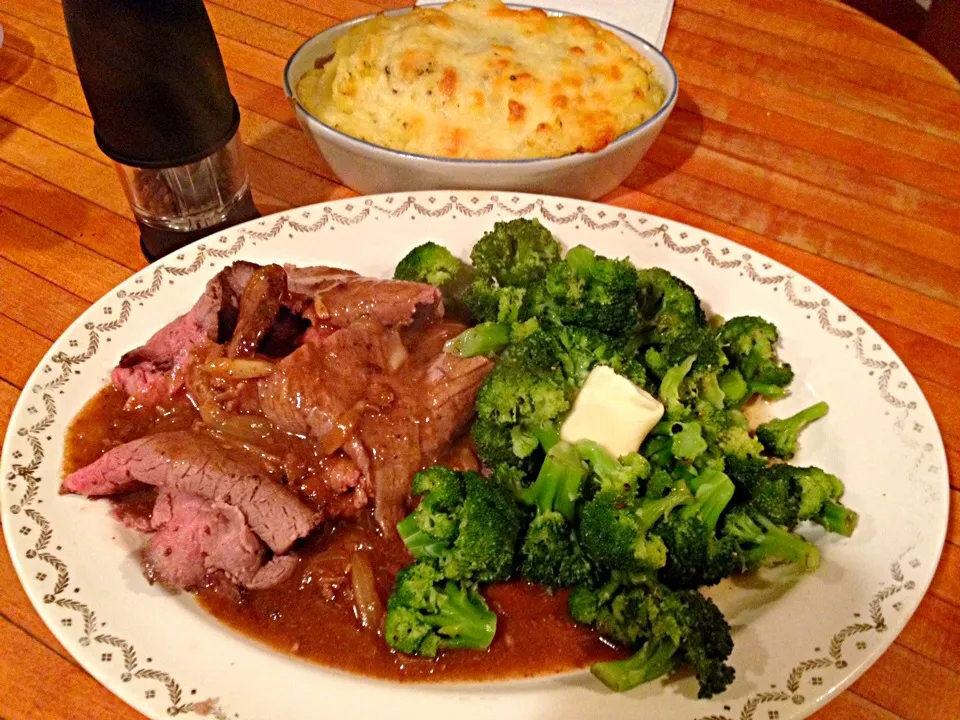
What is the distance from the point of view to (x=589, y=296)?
2.64 meters

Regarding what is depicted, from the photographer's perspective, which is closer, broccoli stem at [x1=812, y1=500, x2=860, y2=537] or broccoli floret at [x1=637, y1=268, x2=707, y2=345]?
broccoli stem at [x1=812, y1=500, x2=860, y2=537]

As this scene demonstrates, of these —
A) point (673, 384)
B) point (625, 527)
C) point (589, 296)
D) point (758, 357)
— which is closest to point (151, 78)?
point (589, 296)

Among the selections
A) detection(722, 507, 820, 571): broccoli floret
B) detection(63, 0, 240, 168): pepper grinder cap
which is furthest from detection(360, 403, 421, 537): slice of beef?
detection(63, 0, 240, 168): pepper grinder cap

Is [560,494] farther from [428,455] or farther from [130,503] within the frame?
[130,503]

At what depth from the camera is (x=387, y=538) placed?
7.84 feet

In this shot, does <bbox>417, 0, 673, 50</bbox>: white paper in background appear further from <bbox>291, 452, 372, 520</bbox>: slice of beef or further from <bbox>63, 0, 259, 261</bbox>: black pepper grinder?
<bbox>291, 452, 372, 520</bbox>: slice of beef

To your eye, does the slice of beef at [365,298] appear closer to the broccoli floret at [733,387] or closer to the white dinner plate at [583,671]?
the white dinner plate at [583,671]

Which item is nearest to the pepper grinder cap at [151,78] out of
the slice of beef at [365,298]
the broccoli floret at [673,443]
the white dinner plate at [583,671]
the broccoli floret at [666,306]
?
the white dinner plate at [583,671]

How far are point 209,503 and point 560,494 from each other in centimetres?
101

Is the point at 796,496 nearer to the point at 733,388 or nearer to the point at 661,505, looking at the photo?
the point at 661,505

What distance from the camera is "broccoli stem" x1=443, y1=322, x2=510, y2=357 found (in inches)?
105

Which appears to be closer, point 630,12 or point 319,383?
point 319,383

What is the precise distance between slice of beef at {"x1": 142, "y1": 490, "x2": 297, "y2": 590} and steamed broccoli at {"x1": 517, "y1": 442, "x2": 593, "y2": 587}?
70cm

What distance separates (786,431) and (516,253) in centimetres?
112
